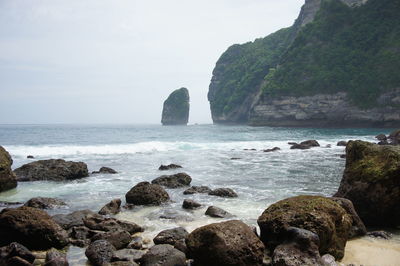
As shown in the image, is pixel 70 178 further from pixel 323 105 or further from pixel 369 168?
pixel 323 105

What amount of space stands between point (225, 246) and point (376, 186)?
4.68m

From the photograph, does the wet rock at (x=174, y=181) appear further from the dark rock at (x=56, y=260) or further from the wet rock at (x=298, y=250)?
the wet rock at (x=298, y=250)

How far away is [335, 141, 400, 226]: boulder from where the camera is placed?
24.7ft

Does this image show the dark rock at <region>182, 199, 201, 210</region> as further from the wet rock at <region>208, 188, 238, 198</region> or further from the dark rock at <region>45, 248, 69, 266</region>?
the dark rock at <region>45, 248, 69, 266</region>

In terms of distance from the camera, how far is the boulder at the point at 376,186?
7535mm

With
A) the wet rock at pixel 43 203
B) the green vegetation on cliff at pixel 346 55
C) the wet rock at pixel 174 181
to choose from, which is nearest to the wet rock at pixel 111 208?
the wet rock at pixel 43 203

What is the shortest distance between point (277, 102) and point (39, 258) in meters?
72.7

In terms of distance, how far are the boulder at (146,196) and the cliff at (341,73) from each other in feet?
189

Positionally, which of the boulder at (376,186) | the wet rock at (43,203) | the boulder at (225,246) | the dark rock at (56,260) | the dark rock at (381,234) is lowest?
the wet rock at (43,203)

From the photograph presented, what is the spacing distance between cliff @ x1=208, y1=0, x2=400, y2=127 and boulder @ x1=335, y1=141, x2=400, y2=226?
184 feet

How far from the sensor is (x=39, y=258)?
5953 mm

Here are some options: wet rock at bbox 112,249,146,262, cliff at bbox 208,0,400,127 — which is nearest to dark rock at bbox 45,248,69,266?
wet rock at bbox 112,249,146,262

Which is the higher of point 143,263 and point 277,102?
point 277,102

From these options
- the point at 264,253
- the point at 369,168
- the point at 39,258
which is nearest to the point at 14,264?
the point at 39,258
